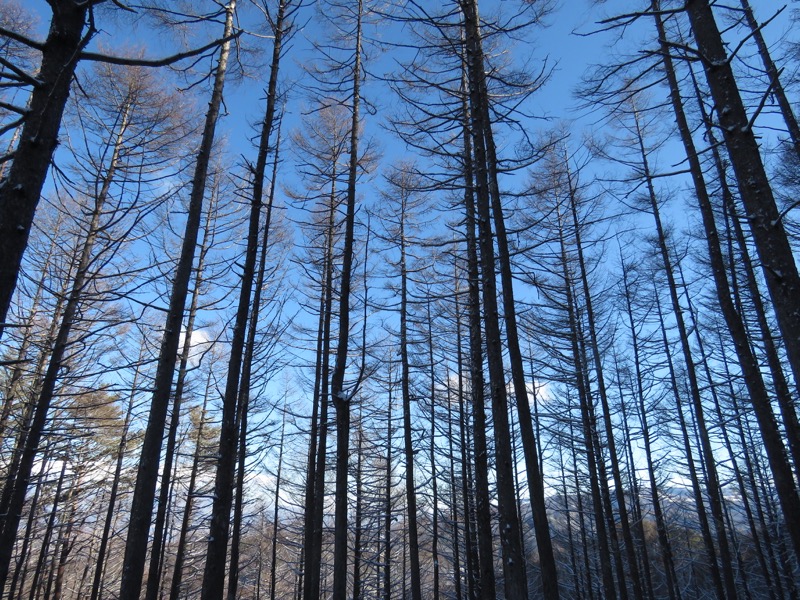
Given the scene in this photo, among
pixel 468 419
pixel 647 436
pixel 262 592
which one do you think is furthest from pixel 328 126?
pixel 262 592

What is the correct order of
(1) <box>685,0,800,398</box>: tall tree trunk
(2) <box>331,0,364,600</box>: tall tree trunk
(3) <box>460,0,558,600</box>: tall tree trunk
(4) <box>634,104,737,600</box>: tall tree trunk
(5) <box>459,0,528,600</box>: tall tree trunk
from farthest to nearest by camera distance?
(4) <box>634,104,737,600</box>: tall tree trunk, (2) <box>331,0,364,600</box>: tall tree trunk, (3) <box>460,0,558,600</box>: tall tree trunk, (5) <box>459,0,528,600</box>: tall tree trunk, (1) <box>685,0,800,398</box>: tall tree trunk

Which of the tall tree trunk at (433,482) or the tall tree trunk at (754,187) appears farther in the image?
the tall tree trunk at (433,482)

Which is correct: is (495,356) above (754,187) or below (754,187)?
below

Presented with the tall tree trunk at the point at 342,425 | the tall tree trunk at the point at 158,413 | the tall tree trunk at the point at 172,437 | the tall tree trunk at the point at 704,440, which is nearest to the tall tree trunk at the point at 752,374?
the tall tree trunk at the point at 704,440

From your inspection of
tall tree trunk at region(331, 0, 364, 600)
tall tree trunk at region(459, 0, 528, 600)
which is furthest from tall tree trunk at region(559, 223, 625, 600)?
tall tree trunk at region(331, 0, 364, 600)

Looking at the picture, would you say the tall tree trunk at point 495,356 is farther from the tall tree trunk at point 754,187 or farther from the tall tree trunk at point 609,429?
the tall tree trunk at point 609,429

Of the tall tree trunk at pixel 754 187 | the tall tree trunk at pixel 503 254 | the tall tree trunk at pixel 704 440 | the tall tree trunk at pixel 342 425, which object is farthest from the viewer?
the tall tree trunk at pixel 704 440

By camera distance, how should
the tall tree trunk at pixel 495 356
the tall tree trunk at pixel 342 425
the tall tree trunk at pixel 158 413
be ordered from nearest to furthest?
the tall tree trunk at pixel 158 413 → the tall tree trunk at pixel 495 356 → the tall tree trunk at pixel 342 425

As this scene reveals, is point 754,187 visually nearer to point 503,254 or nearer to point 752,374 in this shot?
point 503,254

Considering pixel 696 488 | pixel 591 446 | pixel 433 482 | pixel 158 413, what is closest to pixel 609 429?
pixel 591 446

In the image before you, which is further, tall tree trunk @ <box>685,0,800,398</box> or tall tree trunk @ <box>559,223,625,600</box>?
tall tree trunk @ <box>559,223,625,600</box>

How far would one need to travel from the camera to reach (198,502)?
14555mm

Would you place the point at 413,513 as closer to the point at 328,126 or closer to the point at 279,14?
the point at 328,126

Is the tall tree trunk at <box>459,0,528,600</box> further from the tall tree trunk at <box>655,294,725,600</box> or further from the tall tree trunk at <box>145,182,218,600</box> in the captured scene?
the tall tree trunk at <box>655,294,725,600</box>
